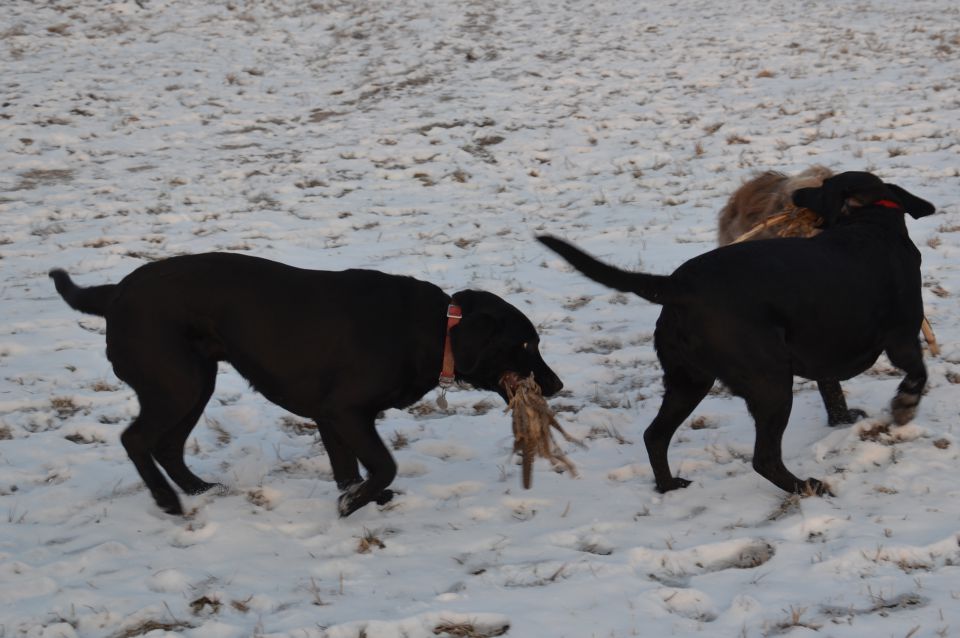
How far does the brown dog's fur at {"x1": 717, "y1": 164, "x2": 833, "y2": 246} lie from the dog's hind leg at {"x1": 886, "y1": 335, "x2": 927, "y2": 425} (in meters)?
1.93

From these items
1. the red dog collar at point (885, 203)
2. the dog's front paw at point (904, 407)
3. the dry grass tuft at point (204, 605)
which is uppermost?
the red dog collar at point (885, 203)

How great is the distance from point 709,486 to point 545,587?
3.74 ft

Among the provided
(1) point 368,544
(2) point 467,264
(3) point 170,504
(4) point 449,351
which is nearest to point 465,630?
(1) point 368,544

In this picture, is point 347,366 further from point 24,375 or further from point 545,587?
point 24,375

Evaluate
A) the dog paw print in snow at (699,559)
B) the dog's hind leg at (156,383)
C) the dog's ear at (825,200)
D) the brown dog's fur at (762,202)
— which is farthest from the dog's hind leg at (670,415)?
the dog's hind leg at (156,383)

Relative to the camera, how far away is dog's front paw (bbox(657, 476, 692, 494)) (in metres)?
3.83

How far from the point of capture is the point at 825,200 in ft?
13.7

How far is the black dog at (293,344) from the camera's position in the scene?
144 inches

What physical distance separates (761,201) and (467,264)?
253cm

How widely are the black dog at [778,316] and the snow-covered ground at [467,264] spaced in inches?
16.1

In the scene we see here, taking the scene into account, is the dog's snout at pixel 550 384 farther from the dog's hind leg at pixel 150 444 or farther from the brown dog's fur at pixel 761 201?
the brown dog's fur at pixel 761 201

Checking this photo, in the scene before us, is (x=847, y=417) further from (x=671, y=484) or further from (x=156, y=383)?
(x=156, y=383)

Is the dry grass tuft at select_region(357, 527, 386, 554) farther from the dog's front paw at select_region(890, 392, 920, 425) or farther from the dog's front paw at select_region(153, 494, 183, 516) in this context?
the dog's front paw at select_region(890, 392, 920, 425)

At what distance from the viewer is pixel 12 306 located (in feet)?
21.5
